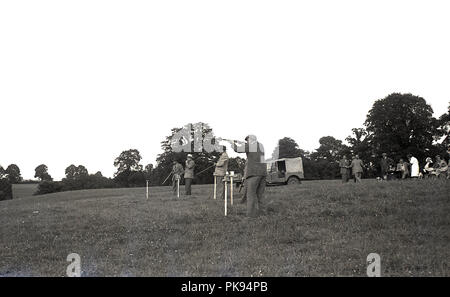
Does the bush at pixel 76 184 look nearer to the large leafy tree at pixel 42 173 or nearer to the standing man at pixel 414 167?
the large leafy tree at pixel 42 173

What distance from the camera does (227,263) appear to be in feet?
24.4

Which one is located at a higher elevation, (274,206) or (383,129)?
(383,129)

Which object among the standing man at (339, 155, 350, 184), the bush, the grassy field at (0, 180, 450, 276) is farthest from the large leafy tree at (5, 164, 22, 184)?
the grassy field at (0, 180, 450, 276)

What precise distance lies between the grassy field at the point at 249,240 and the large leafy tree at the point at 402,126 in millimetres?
48005

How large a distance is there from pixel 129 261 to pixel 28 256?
2.71 meters

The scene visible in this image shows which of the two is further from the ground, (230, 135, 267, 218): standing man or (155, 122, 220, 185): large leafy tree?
(155, 122, 220, 185): large leafy tree

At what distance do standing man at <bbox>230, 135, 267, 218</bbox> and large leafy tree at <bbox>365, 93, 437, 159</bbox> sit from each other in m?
52.2

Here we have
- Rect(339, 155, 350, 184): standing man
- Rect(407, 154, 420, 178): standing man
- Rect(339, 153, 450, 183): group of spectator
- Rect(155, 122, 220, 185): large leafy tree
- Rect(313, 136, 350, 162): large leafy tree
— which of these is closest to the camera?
Rect(339, 153, 450, 183): group of spectator

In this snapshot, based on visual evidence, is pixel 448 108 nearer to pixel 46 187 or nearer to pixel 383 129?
pixel 383 129

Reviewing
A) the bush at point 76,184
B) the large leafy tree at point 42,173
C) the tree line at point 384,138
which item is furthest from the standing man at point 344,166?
the large leafy tree at point 42,173

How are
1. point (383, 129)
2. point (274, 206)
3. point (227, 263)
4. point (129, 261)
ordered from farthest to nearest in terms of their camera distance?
point (383, 129) → point (274, 206) → point (129, 261) → point (227, 263)

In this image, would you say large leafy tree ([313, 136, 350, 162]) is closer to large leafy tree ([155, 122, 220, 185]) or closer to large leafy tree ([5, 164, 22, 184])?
large leafy tree ([155, 122, 220, 185])

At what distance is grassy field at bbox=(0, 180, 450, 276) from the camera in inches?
282

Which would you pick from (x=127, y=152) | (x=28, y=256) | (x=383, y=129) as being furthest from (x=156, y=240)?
(x=127, y=152)
